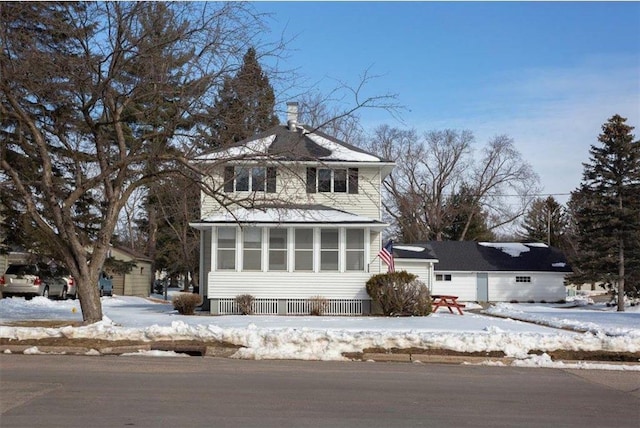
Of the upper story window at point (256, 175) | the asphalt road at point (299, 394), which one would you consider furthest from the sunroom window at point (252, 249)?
the asphalt road at point (299, 394)

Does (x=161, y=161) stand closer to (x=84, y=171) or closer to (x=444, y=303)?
(x=84, y=171)

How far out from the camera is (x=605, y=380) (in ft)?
38.9

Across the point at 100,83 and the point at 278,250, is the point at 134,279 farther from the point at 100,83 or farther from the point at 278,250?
the point at 100,83

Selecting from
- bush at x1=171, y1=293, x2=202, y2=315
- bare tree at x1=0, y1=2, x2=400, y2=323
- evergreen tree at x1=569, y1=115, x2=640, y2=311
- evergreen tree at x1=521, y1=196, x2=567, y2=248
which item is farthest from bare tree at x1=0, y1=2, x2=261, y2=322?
evergreen tree at x1=521, y1=196, x2=567, y2=248

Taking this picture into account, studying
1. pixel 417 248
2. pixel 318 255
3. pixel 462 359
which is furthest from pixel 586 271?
pixel 462 359

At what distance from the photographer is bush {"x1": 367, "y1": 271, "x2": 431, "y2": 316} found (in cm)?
2562

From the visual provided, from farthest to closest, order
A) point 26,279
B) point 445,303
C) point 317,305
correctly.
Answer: point 26,279
point 445,303
point 317,305

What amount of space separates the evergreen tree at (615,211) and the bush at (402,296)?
62.4 feet

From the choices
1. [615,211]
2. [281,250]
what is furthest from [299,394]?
[615,211]

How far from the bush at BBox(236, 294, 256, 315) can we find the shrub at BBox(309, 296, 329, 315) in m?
2.35

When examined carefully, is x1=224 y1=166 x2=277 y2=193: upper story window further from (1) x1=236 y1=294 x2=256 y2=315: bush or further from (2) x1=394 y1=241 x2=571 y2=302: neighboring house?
(2) x1=394 y1=241 x2=571 y2=302: neighboring house

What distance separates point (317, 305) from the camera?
87.6 ft

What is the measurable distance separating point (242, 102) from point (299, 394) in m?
9.31

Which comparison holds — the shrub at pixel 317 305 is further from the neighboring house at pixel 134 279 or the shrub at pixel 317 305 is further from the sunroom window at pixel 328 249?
the neighboring house at pixel 134 279
